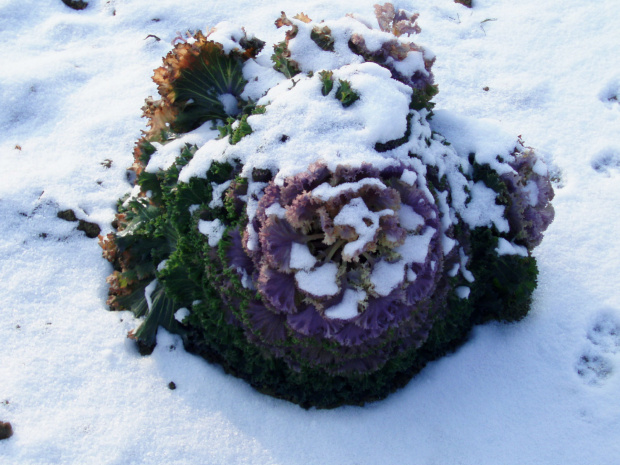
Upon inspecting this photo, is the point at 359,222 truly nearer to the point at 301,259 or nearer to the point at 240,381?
the point at 301,259

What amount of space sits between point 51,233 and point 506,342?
2.77 m

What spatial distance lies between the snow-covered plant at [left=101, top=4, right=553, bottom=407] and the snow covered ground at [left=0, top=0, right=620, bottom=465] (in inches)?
6.3

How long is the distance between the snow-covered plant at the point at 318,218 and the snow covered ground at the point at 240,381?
6.3 inches

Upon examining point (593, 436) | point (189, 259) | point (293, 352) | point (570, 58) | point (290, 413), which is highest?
point (570, 58)

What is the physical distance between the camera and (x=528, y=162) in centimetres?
273

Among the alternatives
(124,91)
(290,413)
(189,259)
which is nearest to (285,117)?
(189,259)

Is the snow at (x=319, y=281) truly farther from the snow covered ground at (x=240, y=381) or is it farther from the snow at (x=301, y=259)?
the snow covered ground at (x=240, y=381)

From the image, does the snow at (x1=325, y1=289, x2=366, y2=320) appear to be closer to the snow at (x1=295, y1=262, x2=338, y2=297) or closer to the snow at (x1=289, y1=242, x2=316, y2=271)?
the snow at (x1=295, y1=262, x2=338, y2=297)

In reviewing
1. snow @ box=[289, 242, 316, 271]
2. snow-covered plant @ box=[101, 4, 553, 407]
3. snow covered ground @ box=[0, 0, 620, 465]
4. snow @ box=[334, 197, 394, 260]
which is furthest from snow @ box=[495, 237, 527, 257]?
snow @ box=[289, 242, 316, 271]

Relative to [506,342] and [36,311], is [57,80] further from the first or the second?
[506,342]

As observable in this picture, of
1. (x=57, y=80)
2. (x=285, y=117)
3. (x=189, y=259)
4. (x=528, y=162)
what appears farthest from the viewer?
(x=57, y=80)

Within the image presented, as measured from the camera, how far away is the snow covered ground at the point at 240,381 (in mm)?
2539

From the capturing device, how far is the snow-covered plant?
205 centimetres

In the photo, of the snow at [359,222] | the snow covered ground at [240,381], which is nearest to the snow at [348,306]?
the snow at [359,222]
